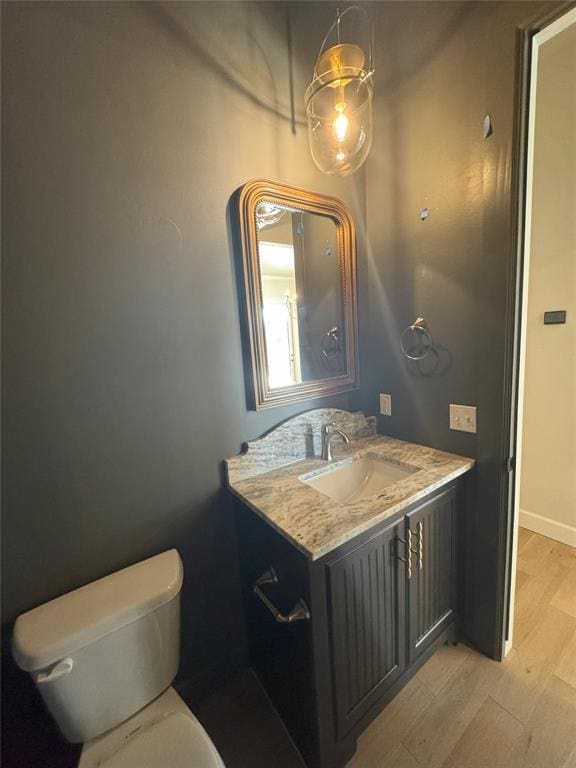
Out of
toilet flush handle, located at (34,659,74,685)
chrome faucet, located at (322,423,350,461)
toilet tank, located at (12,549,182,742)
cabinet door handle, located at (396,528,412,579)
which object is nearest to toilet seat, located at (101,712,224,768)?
toilet tank, located at (12,549,182,742)

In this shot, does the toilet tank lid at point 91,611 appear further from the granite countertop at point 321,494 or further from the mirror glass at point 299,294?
the mirror glass at point 299,294

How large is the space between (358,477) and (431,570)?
1.53ft

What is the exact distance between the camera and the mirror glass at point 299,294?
54.4 inches

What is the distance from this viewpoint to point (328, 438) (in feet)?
5.01

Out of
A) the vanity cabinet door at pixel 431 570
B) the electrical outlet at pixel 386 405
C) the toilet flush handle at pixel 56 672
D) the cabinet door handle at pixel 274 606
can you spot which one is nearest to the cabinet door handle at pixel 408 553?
the vanity cabinet door at pixel 431 570

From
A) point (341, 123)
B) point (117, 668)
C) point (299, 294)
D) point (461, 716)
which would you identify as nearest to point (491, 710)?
point (461, 716)

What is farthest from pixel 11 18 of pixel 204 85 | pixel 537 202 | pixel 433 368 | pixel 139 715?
pixel 537 202

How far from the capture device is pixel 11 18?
86cm

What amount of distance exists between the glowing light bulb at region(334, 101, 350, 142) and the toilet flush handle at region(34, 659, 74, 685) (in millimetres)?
1876

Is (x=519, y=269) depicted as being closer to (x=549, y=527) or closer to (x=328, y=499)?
(x=328, y=499)

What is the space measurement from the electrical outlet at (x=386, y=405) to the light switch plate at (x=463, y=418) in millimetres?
339

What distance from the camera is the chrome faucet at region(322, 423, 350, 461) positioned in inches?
59.5

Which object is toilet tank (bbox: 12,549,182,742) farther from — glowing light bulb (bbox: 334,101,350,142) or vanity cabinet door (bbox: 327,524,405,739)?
glowing light bulb (bbox: 334,101,350,142)

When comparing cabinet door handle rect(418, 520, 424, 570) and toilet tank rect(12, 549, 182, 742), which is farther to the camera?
cabinet door handle rect(418, 520, 424, 570)
